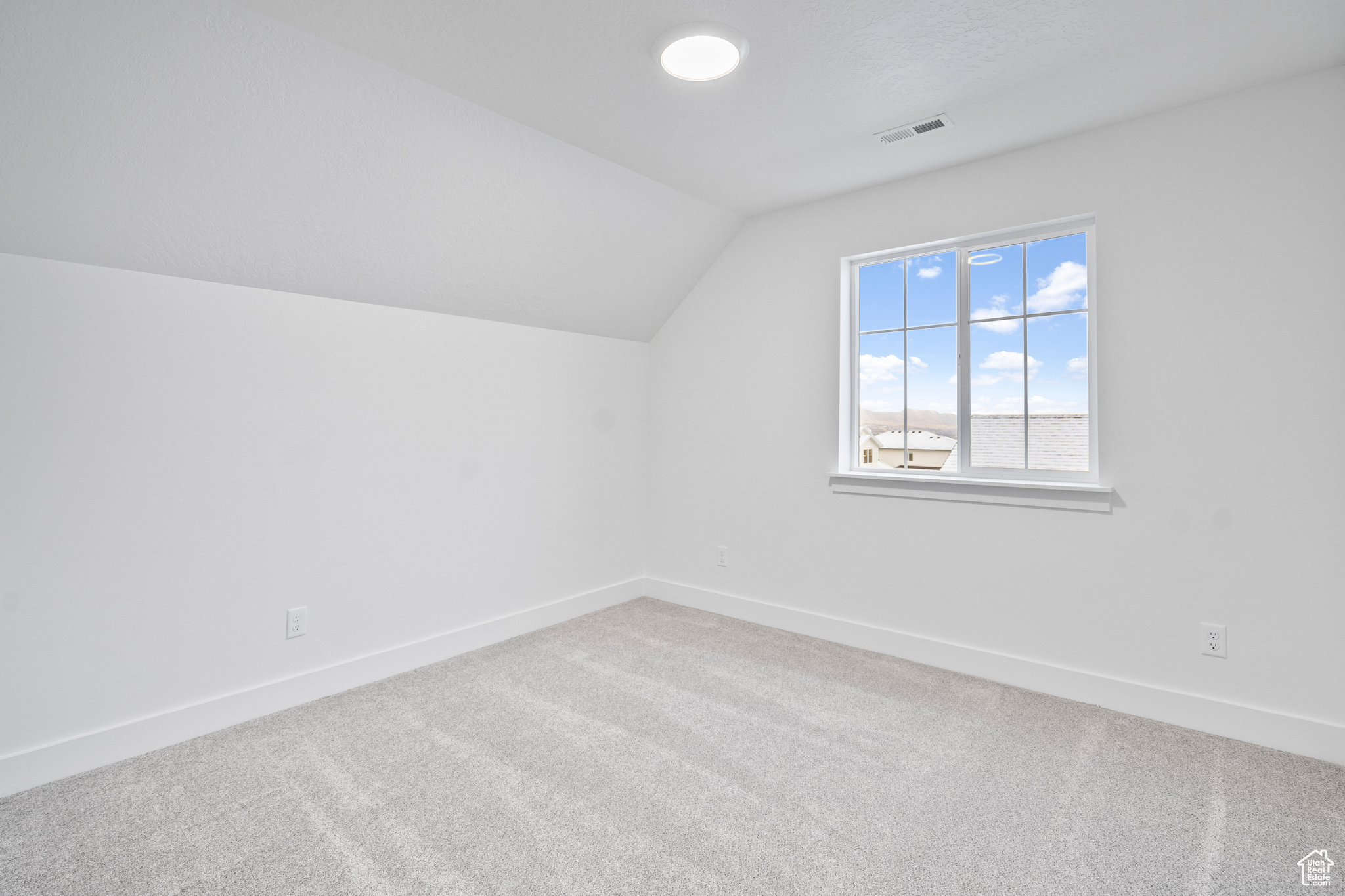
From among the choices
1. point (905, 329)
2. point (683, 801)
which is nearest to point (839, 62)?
point (905, 329)

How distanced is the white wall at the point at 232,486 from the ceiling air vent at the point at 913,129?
80.9 inches

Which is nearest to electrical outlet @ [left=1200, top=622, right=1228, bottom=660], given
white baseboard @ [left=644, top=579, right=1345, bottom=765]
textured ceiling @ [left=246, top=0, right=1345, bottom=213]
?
white baseboard @ [left=644, top=579, right=1345, bottom=765]

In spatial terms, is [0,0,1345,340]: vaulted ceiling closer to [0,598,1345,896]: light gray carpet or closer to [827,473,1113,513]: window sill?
[827,473,1113,513]: window sill

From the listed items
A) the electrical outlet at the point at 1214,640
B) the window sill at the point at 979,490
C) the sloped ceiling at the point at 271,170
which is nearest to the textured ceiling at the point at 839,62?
the sloped ceiling at the point at 271,170

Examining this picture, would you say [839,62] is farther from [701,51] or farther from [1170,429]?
[1170,429]

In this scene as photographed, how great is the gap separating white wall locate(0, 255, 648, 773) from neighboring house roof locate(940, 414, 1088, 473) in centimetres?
234

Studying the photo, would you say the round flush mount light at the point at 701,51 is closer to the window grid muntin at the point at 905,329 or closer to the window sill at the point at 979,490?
the window grid muntin at the point at 905,329

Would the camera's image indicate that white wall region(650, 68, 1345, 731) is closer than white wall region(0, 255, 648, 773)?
No

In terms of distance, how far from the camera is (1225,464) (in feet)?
7.93

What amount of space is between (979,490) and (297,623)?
309cm

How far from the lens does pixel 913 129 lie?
2627 mm

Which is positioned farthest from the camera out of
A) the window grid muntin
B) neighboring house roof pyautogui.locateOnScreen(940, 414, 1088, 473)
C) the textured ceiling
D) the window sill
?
the window grid muntin

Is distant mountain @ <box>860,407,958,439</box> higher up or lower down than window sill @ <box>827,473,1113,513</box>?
higher up

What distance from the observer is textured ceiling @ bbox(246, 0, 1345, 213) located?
1.87 m
